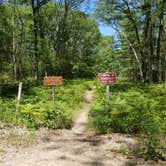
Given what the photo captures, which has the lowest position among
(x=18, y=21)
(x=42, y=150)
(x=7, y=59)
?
(x=42, y=150)

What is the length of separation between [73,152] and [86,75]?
48.2m

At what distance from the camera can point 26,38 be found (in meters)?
48.2

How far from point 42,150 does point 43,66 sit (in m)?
38.3

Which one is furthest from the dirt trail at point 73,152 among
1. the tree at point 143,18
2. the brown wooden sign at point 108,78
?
the tree at point 143,18

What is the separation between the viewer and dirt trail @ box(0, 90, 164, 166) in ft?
28.0

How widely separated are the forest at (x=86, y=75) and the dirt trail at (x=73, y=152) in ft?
0.35

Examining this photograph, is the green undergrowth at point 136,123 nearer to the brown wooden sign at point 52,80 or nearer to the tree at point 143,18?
the brown wooden sign at point 52,80

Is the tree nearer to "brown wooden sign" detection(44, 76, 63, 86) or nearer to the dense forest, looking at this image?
the dense forest

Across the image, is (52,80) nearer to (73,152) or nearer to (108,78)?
(108,78)

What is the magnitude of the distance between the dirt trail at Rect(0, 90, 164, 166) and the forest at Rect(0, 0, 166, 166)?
108 mm

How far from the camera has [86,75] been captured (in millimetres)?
57438

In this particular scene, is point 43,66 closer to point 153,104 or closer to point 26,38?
point 26,38

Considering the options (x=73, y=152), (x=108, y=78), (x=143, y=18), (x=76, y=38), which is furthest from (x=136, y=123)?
(x=76, y=38)

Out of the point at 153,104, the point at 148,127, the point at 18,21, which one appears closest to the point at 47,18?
the point at 18,21
